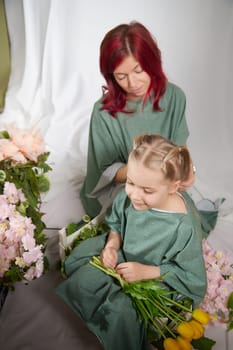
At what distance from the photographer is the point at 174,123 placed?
103cm

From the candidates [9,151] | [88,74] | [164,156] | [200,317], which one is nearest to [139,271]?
[200,317]

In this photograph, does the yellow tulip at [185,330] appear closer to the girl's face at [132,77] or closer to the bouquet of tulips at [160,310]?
the bouquet of tulips at [160,310]

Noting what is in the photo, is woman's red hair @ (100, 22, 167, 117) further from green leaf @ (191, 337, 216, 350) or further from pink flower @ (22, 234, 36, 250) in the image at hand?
green leaf @ (191, 337, 216, 350)

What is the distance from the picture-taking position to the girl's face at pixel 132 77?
0.86 meters

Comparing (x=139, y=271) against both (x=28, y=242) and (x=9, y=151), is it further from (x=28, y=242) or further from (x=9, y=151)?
(x=9, y=151)

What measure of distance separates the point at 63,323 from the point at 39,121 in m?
0.66

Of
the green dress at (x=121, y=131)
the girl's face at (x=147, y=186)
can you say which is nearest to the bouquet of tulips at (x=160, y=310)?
the girl's face at (x=147, y=186)

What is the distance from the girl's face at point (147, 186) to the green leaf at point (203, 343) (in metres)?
0.28

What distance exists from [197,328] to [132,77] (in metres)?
0.50

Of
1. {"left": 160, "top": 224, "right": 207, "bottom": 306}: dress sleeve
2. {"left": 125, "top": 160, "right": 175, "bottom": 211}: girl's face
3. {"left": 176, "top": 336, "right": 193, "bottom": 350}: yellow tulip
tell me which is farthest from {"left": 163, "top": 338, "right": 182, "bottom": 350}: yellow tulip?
{"left": 125, "top": 160, "right": 175, "bottom": 211}: girl's face

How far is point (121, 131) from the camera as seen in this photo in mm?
1036

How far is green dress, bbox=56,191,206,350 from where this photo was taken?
86 cm

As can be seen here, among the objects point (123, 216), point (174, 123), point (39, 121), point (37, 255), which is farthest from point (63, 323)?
point (39, 121)

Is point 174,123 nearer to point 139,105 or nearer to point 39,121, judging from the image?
point 139,105
